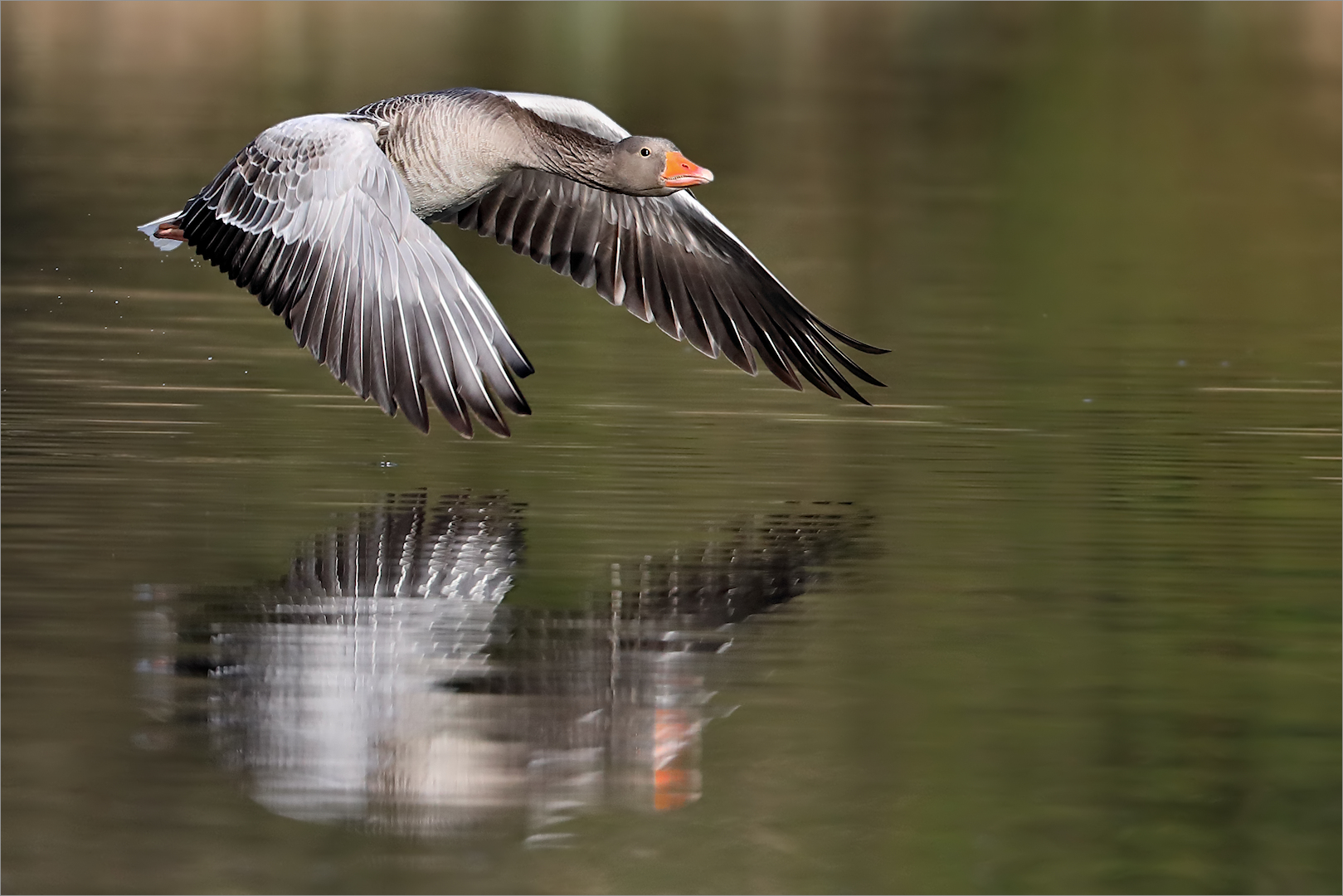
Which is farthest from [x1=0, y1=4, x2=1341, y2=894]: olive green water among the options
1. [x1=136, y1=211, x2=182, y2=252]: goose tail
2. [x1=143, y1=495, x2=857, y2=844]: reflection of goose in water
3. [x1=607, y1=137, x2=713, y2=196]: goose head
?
[x1=607, y1=137, x2=713, y2=196]: goose head

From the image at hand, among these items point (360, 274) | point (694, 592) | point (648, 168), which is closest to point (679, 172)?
point (648, 168)

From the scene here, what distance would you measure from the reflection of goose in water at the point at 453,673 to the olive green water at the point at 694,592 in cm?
2

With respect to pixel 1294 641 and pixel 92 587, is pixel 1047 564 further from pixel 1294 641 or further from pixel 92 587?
pixel 92 587

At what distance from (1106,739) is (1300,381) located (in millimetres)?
8175

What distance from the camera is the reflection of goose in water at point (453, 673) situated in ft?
23.5

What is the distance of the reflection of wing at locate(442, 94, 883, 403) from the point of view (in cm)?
1334

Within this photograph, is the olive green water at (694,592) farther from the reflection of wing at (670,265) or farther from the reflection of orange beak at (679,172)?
the reflection of orange beak at (679,172)

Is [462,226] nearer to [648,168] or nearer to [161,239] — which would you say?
[648,168]

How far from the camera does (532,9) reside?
56.6 m

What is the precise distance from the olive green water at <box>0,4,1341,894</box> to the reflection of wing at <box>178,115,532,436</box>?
2.18 ft

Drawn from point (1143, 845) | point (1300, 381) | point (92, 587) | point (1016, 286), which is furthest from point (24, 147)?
point (1143, 845)

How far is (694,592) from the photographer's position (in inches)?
376

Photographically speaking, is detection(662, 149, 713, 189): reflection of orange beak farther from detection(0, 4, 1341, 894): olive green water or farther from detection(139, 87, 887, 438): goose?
detection(0, 4, 1341, 894): olive green water

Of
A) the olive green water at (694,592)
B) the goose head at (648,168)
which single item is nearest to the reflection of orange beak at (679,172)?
the goose head at (648,168)
